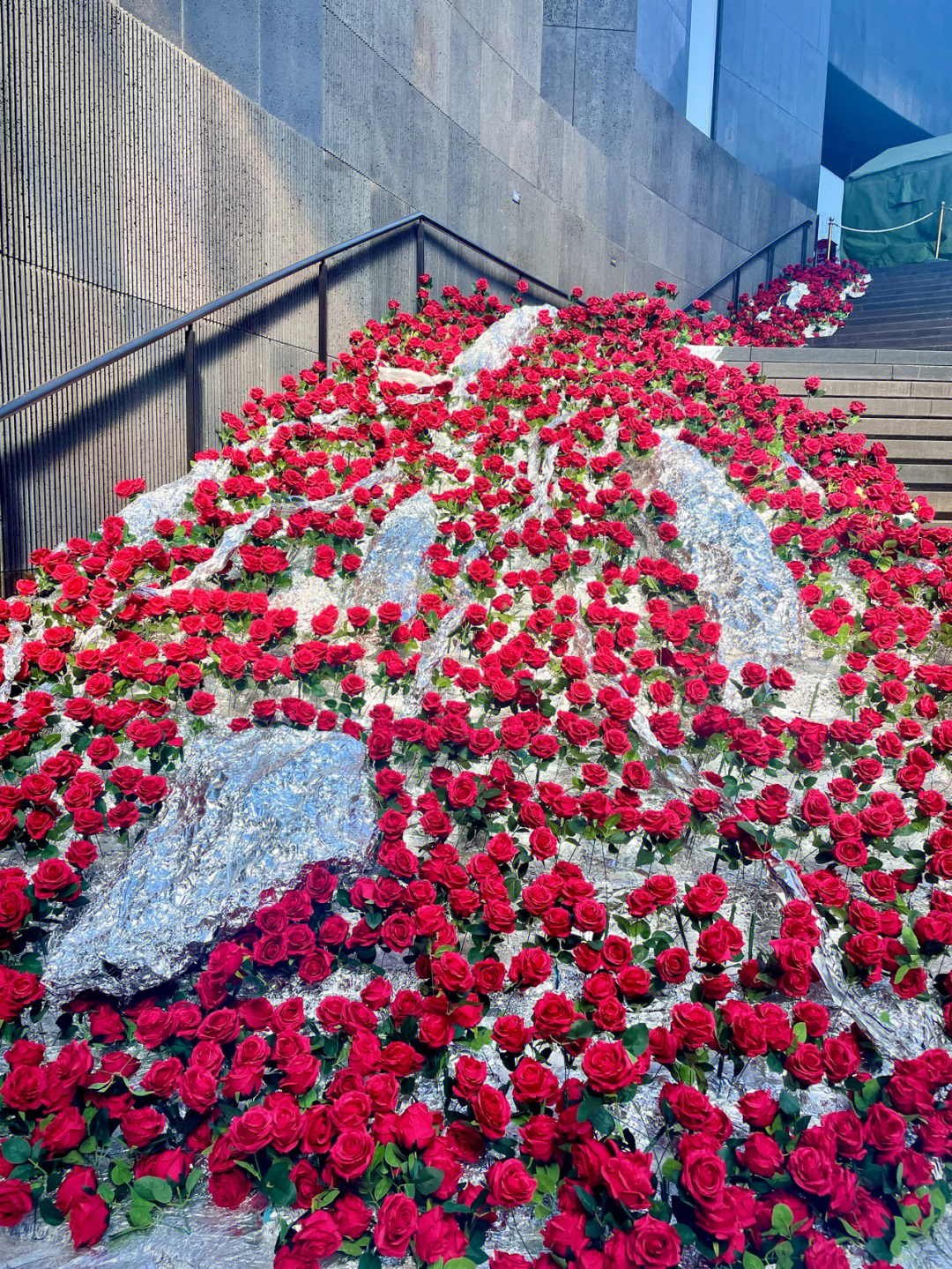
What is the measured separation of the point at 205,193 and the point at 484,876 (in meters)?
5.89

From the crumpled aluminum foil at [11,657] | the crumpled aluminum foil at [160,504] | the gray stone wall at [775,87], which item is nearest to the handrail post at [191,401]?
the crumpled aluminum foil at [160,504]

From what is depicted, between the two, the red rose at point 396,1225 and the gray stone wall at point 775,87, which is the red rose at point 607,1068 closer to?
the red rose at point 396,1225

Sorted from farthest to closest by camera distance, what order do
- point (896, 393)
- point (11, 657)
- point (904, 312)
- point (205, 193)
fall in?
point (904, 312) < point (896, 393) < point (205, 193) < point (11, 657)

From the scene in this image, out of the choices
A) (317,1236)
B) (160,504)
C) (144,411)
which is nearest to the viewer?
(317,1236)

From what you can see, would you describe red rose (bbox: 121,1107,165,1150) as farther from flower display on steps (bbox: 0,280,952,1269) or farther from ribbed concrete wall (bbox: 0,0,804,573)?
ribbed concrete wall (bbox: 0,0,804,573)

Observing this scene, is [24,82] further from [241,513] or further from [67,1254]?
[67,1254]

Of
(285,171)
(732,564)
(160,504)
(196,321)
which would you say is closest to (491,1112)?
(732,564)

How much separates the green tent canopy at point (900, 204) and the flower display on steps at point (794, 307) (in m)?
3.77

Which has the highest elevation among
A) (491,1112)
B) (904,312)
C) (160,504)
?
(904,312)

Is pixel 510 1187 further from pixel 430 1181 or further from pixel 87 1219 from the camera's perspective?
pixel 87 1219

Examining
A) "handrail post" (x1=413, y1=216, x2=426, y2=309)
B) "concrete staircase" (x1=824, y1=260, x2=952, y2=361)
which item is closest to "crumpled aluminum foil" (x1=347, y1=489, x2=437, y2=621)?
"handrail post" (x1=413, y1=216, x2=426, y2=309)

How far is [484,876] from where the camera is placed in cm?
253

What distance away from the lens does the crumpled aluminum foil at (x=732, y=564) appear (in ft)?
15.1

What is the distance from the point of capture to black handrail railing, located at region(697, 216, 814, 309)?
15227mm
